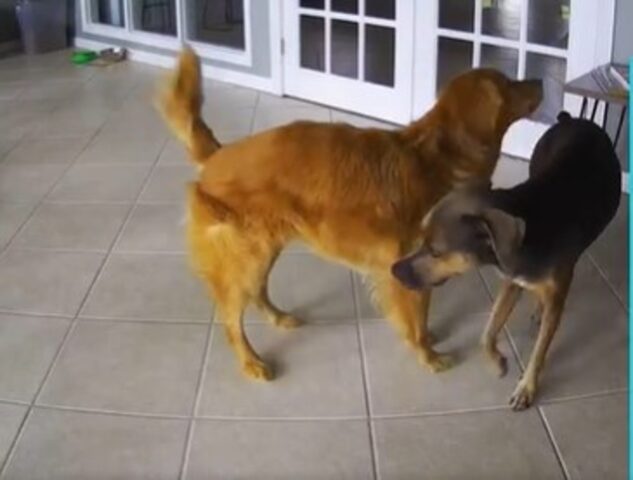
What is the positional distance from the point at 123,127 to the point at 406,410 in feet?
9.10

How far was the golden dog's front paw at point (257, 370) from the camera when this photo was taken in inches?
93.8

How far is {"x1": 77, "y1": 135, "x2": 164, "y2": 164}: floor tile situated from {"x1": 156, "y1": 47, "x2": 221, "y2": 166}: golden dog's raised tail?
1730 mm

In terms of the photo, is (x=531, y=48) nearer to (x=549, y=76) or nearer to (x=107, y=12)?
(x=549, y=76)

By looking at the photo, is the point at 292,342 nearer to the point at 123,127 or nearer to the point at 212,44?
the point at 123,127

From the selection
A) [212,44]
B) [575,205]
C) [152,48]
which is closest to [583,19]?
[575,205]

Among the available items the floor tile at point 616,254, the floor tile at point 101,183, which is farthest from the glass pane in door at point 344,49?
the floor tile at point 616,254

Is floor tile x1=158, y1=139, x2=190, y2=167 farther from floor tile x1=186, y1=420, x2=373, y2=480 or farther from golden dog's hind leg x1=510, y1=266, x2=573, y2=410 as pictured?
golden dog's hind leg x1=510, y1=266, x2=573, y2=410

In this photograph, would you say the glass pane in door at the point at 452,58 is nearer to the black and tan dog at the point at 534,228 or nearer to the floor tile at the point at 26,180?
the black and tan dog at the point at 534,228

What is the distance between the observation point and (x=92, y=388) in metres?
2.36

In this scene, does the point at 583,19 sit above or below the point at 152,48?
above

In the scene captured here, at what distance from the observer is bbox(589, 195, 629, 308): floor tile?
2.83m

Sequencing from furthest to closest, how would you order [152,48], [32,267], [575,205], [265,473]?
[152,48] < [32,267] < [575,205] < [265,473]

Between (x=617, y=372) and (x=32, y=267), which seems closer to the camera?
(x=617, y=372)

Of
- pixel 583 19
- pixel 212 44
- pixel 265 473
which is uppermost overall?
pixel 583 19
